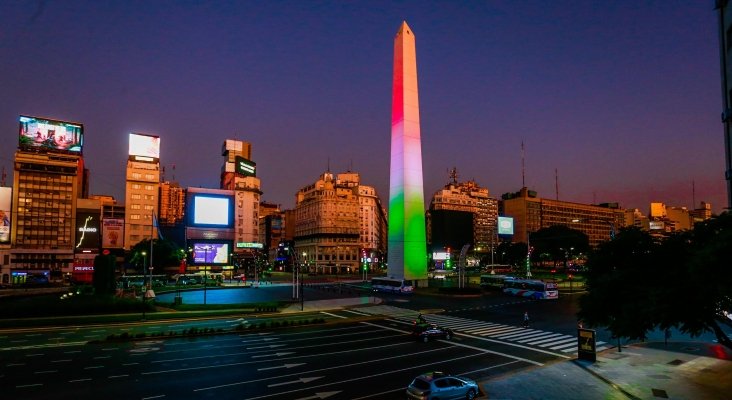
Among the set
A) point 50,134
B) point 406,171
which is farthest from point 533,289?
point 50,134

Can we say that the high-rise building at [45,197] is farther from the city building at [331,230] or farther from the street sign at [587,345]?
the street sign at [587,345]

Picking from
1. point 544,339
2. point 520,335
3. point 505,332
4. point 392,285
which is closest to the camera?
point 544,339

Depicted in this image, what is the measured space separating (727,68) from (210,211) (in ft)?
327

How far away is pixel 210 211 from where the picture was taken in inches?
4186

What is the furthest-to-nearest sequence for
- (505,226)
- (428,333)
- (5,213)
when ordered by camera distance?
(505,226), (5,213), (428,333)

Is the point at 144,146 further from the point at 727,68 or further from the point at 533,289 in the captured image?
the point at 727,68

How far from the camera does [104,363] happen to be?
24812mm

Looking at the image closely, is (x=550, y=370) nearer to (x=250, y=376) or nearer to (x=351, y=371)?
(x=351, y=371)

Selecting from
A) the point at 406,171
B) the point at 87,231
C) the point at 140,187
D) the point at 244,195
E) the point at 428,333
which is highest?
the point at 140,187

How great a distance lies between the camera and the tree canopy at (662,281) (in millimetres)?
14367

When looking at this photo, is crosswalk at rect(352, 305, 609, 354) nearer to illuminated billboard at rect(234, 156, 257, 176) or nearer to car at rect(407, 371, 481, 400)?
car at rect(407, 371, 481, 400)

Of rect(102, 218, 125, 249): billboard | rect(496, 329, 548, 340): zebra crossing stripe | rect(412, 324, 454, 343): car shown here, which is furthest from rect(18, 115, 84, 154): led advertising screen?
rect(496, 329, 548, 340): zebra crossing stripe

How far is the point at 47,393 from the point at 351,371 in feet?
43.3

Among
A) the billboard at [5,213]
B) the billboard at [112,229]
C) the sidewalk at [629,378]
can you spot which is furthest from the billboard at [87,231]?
the sidewalk at [629,378]
